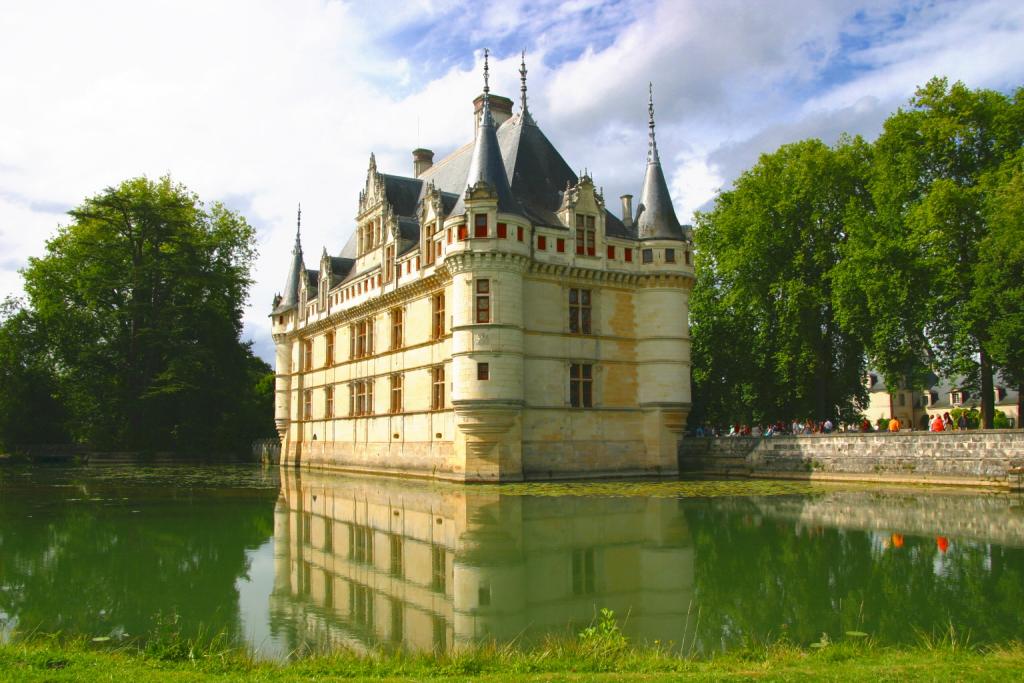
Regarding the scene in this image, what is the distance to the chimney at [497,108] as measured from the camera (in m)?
32.8

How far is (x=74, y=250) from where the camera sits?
4034cm

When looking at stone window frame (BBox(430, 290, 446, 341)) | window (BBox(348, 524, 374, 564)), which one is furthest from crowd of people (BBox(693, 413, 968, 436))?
window (BBox(348, 524, 374, 564))

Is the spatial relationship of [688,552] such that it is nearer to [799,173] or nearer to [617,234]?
[617,234]

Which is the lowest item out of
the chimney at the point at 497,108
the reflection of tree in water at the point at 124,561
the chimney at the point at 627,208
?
the reflection of tree in water at the point at 124,561

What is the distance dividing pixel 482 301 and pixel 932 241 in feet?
42.7

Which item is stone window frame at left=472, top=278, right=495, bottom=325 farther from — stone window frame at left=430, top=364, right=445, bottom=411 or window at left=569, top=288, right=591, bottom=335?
window at left=569, top=288, right=591, bottom=335

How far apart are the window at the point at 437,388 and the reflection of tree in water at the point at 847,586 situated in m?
14.4

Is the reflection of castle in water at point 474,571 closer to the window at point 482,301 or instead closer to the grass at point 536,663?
the grass at point 536,663

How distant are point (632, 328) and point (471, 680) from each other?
889 inches

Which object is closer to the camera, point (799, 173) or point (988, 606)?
point (988, 606)

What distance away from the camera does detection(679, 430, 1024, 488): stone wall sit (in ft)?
67.3

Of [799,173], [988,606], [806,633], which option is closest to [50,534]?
[806,633]

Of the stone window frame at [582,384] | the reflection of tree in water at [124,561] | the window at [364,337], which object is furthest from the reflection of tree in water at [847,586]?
the window at [364,337]

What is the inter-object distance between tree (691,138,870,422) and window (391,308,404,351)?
11.6 m
